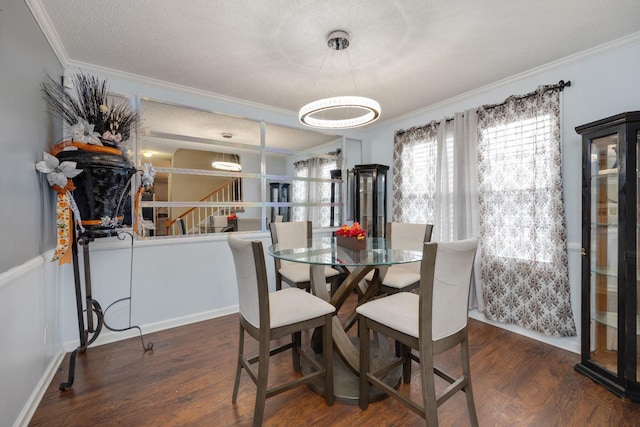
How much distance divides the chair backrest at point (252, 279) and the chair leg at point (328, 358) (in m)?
0.39

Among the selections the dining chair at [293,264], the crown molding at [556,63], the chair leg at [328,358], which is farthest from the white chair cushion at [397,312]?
the crown molding at [556,63]

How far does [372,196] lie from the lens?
3.97 metres

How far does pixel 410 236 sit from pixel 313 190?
1645 millimetres

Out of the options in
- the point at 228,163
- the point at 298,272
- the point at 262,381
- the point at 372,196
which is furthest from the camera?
the point at 372,196

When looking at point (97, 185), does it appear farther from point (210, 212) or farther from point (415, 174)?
point (415, 174)

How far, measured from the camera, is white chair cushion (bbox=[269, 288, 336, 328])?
1.57 metres

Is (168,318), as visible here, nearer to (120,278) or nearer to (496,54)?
(120,278)

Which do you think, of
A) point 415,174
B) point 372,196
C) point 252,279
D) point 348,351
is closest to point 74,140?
point 252,279

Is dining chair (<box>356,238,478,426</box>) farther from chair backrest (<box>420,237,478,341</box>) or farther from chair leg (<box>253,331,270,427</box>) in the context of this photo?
chair leg (<box>253,331,270,427</box>)

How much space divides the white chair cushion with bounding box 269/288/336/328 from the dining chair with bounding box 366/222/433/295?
2.86 feet

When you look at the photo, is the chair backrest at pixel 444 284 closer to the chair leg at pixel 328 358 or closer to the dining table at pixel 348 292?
the dining table at pixel 348 292

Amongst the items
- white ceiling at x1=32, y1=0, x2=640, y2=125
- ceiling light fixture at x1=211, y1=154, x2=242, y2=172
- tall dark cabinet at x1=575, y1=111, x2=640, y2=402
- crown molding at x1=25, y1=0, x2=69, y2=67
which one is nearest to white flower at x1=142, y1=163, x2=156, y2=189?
ceiling light fixture at x1=211, y1=154, x2=242, y2=172

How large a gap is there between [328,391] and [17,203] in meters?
2.06

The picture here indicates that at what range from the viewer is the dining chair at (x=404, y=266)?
2.40 metres
